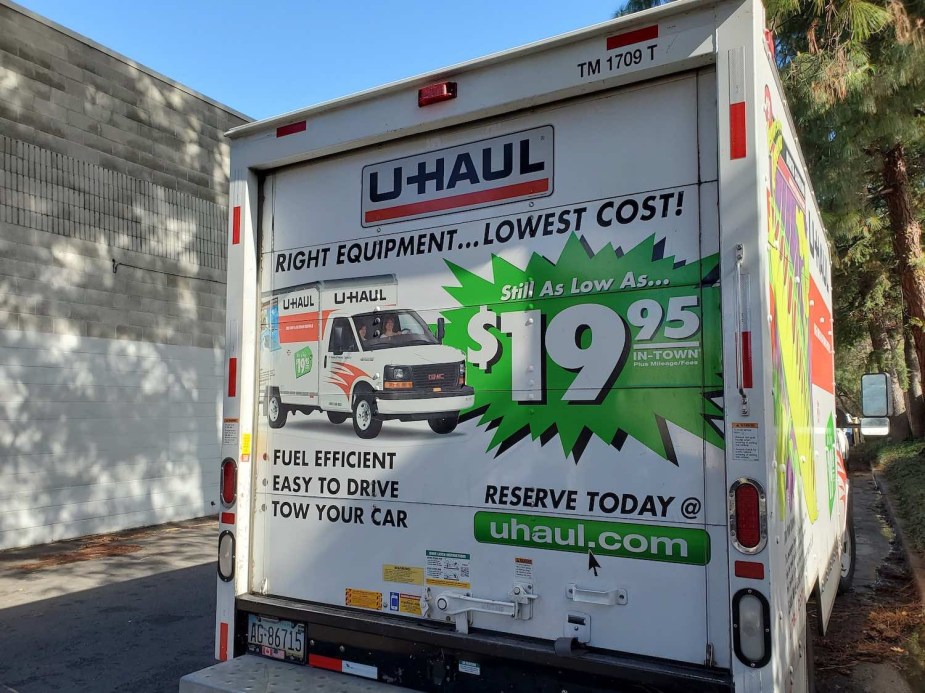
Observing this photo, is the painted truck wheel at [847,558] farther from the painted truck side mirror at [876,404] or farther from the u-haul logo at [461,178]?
the u-haul logo at [461,178]

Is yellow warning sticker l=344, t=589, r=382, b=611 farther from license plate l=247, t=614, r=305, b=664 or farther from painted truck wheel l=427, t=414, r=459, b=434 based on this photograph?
painted truck wheel l=427, t=414, r=459, b=434

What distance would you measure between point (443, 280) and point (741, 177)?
126 cm

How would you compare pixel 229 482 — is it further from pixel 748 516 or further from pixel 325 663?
pixel 748 516

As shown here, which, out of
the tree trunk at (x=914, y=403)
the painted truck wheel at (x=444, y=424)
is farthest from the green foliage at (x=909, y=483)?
the painted truck wheel at (x=444, y=424)

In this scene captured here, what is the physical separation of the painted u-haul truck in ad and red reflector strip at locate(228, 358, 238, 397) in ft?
0.04

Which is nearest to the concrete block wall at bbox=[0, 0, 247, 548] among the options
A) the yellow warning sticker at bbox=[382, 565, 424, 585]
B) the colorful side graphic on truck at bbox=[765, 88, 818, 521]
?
the yellow warning sticker at bbox=[382, 565, 424, 585]

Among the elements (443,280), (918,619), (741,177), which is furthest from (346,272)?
(918,619)

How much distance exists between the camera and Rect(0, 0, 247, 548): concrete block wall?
10.0m

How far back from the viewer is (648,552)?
8.89 ft

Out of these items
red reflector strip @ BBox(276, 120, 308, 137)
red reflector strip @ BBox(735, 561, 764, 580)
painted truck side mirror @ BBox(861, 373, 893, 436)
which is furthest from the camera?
painted truck side mirror @ BBox(861, 373, 893, 436)

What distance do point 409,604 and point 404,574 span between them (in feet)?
0.41

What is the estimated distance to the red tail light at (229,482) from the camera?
3711mm

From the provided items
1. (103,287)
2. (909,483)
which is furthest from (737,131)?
(909,483)

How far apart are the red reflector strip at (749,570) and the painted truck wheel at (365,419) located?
1.58 metres
